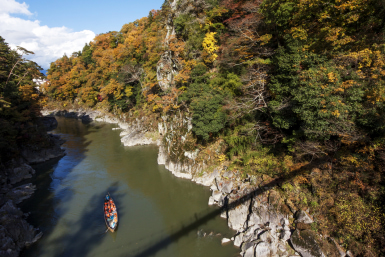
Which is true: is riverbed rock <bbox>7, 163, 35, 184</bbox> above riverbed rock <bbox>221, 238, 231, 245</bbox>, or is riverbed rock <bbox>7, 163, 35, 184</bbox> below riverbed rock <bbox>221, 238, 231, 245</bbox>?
above

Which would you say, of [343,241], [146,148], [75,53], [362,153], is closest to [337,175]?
[362,153]

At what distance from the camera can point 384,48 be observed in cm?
845

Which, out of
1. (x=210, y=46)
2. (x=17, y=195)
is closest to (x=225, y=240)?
(x=210, y=46)

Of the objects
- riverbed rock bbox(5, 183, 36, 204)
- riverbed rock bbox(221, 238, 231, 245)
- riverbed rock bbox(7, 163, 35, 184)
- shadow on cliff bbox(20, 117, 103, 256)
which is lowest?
riverbed rock bbox(221, 238, 231, 245)

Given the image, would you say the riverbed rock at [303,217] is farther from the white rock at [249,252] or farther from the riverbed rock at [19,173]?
the riverbed rock at [19,173]

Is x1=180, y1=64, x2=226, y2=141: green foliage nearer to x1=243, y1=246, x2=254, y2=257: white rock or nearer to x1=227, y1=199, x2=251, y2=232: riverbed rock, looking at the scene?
x1=227, y1=199, x2=251, y2=232: riverbed rock

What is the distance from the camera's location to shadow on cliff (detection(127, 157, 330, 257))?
1140 centimetres

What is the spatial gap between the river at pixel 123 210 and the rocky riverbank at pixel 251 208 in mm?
840

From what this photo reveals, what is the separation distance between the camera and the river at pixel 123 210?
11.7 meters

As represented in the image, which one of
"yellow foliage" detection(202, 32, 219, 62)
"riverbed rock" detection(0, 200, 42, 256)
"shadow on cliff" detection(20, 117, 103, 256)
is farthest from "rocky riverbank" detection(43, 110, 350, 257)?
"riverbed rock" detection(0, 200, 42, 256)

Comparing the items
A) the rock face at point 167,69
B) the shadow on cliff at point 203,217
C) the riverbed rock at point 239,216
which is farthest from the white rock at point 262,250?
the rock face at point 167,69

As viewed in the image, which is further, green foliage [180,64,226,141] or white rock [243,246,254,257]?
green foliage [180,64,226,141]

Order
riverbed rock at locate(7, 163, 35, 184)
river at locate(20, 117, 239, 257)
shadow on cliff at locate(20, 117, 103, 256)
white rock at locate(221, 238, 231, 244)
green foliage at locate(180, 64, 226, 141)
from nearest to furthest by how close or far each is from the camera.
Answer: white rock at locate(221, 238, 231, 244), river at locate(20, 117, 239, 257), shadow on cliff at locate(20, 117, 103, 256), green foliage at locate(180, 64, 226, 141), riverbed rock at locate(7, 163, 35, 184)

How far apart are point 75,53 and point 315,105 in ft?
235
